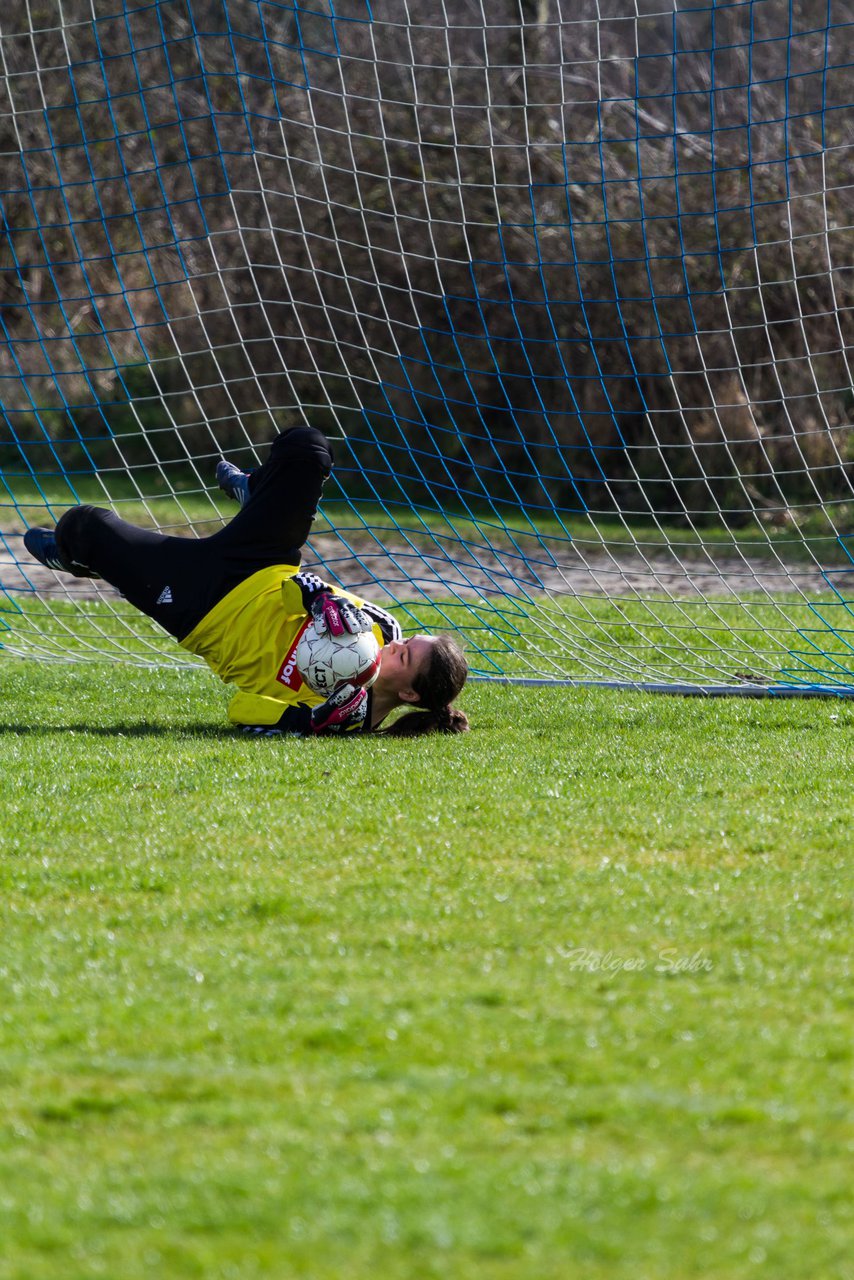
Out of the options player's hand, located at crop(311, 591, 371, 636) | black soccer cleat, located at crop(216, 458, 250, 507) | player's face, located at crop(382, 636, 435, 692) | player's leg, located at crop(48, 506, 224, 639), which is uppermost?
black soccer cleat, located at crop(216, 458, 250, 507)

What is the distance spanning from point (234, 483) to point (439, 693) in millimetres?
1318

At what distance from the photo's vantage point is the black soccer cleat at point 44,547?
5.83 m

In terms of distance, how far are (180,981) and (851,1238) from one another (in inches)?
58.3

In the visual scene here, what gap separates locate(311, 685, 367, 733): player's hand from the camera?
5480mm

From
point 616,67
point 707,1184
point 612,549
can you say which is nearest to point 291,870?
Answer: point 707,1184

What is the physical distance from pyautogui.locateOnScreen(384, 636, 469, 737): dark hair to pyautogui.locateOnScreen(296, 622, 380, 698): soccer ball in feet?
0.71

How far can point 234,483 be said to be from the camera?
19.7 feet

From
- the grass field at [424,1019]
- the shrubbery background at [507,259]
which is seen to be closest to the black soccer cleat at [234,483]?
the grass field at [424,1019]

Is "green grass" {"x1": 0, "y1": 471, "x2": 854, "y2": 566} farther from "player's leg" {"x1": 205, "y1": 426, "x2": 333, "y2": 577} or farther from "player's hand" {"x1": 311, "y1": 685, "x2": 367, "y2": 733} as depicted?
"player's hand" {"x1": 311, "y1": 685, "x2": 367, "y2": 733}

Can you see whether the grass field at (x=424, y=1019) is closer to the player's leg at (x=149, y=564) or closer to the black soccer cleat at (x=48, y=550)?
the player's leg at (x=149, y=564)

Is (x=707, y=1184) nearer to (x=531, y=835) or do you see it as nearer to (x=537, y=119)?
(x=531, y=835)

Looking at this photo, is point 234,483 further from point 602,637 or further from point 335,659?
point 602,637

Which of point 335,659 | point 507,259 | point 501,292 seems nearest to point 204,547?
point 335,659

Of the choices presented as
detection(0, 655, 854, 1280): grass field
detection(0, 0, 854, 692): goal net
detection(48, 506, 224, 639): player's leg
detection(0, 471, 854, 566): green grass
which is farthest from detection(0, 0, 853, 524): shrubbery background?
detection(0, 655, 854, 1280): grass field
